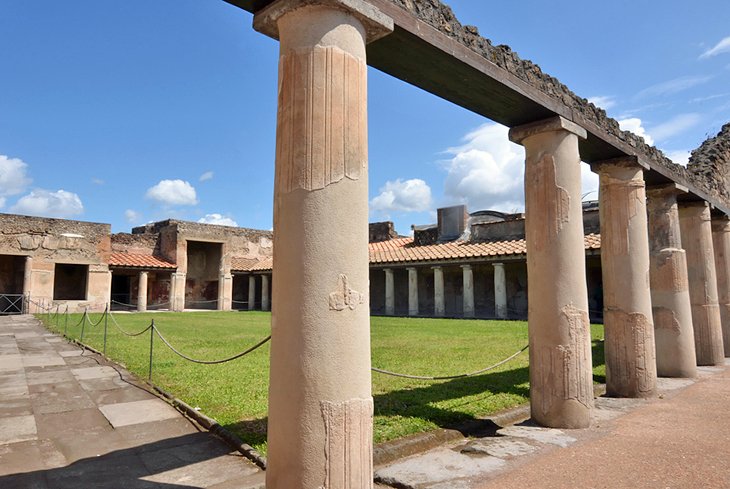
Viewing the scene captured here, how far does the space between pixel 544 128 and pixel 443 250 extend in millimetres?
16499

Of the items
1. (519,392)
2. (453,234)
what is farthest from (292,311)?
(453,234)

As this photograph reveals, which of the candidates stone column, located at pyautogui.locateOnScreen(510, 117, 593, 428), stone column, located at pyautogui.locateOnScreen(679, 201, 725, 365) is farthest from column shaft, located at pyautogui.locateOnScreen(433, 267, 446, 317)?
stone column, located at pyautogui.locateOnScreen(510, 117, 593, 428)

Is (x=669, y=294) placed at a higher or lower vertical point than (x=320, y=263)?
lower

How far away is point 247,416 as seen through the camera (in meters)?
4.73

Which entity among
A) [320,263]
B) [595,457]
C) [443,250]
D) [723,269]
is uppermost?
[443,250]

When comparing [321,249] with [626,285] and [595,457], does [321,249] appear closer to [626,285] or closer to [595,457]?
[595,457]

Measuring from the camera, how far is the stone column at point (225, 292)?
92.2 ft

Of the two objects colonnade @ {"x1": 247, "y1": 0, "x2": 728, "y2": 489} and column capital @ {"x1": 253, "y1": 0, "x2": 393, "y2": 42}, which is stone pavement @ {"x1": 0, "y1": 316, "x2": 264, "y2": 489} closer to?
colonnade @ {"x1": 247, "y1": 0, "x2": 728, "y2": 489}

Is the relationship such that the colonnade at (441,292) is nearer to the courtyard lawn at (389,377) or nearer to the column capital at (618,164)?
the courtyard lawn at (389,377)

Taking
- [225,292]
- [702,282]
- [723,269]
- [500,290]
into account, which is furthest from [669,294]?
[225,292]

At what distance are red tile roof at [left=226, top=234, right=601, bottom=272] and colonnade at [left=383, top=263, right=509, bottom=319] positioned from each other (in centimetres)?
51

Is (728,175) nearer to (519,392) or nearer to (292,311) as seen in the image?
(519,392)

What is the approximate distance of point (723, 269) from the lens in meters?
9.42

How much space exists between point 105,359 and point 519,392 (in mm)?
6593
